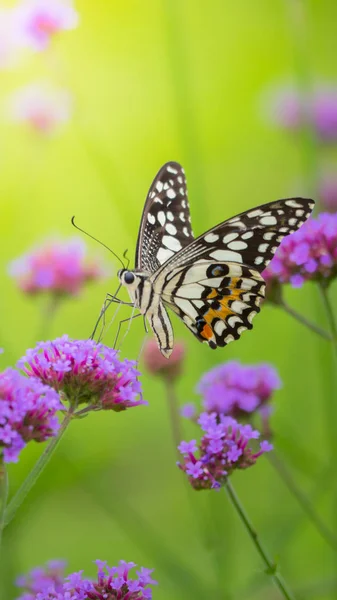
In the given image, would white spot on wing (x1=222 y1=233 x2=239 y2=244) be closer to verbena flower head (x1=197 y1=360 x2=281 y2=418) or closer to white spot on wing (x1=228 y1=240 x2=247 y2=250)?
white spot on wing (x1=228 y1=240 x2=247 y2=250)

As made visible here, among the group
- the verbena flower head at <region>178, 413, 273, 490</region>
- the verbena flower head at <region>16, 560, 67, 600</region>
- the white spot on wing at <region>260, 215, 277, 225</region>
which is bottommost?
the verbena flower head at <region>16, 560, 67, 600</region>

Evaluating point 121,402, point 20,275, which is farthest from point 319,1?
point 121,402

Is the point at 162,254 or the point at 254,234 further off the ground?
the point at 254,234

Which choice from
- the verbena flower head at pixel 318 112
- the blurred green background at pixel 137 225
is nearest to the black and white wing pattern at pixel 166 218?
the blurred green background at pixel 137 225

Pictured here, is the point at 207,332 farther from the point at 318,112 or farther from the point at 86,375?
the point at 318,112

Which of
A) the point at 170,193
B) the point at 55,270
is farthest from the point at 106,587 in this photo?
the point at 55,270

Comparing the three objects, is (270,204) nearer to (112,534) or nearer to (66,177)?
(112,534)

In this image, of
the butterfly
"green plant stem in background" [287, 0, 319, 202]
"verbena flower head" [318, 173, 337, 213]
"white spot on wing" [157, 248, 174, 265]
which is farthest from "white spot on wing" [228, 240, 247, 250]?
"verbena flower head" [318, 173, 337, 213]
